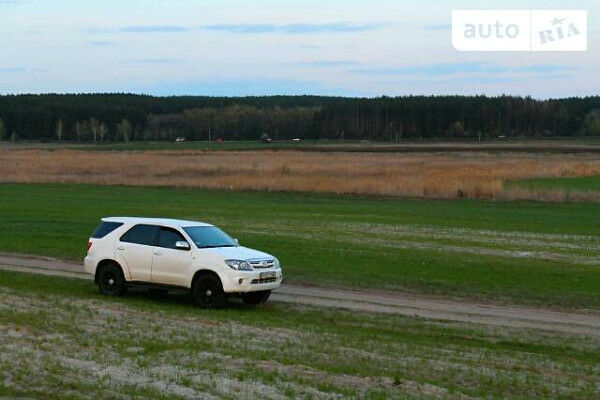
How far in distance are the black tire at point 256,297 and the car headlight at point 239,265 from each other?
63cm

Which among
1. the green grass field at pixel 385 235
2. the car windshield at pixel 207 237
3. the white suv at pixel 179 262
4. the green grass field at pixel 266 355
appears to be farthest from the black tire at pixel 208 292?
the green grass field at pixel 385 235

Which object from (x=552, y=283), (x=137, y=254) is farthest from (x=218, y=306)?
(x=552, y=283)

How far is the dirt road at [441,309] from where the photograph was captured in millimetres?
18812

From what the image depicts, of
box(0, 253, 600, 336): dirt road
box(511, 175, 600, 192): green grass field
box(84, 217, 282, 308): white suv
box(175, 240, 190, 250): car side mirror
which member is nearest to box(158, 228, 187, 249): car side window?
box(84, 217, 282, 308): white suv

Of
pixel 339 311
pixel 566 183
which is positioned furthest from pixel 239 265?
pixel 566 183

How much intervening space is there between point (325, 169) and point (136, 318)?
57821 millimetres

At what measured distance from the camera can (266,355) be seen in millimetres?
13719

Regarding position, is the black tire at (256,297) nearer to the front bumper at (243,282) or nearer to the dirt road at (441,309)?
the front bumper at (243,282)

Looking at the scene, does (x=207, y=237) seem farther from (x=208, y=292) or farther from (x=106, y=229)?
(x=106, y=229)

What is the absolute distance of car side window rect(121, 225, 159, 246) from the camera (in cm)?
2069

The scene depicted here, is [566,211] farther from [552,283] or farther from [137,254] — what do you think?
[137,254]

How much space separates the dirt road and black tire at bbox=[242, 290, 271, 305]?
3.07 feet

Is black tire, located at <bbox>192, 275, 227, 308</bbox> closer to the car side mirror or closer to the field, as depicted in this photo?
the field

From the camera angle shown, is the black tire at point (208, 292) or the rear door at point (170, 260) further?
the rear door at point (170, 260)
